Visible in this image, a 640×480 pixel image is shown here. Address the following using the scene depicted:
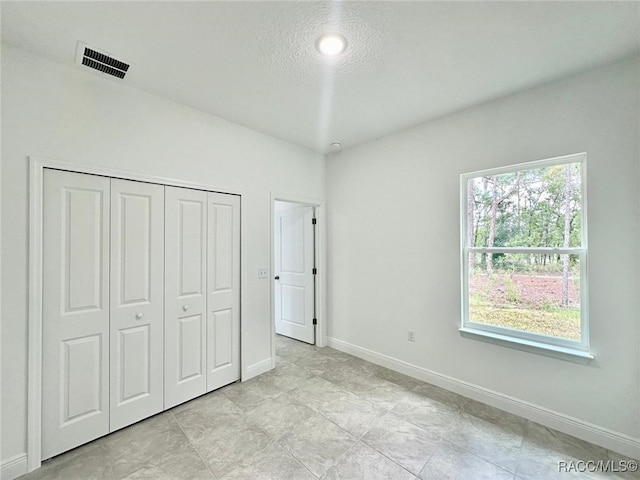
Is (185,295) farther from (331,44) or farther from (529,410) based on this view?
(529,410)

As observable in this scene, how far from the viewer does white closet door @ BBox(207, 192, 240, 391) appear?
8.88 ft

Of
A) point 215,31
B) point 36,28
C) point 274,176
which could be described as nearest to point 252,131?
point 274,176

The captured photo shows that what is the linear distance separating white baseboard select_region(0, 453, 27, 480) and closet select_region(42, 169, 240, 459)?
0.11 metres

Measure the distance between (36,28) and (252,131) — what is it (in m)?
1.71

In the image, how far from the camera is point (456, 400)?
101 inches

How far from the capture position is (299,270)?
13.4 feet

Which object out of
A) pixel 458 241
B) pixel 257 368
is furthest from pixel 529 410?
pixel 257 368

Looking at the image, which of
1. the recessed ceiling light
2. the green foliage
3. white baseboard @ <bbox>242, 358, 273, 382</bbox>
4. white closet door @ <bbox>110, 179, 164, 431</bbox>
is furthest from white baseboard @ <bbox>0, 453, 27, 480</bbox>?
the green foliage

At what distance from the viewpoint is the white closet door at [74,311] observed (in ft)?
6.12

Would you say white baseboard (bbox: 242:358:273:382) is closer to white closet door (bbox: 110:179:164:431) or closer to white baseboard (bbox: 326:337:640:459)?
white closet door (bbox: 110:179:164:431)

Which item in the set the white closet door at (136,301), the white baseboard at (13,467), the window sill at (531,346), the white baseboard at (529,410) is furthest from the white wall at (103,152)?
the window sill at (531,346)

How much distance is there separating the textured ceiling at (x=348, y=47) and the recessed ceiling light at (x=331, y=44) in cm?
4

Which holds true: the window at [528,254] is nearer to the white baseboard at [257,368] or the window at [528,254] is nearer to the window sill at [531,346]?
the window sill at [531,346]

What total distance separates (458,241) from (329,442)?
81.5 inches
